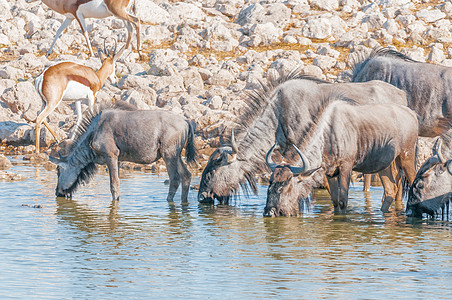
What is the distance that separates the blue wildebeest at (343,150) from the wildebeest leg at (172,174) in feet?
5.41

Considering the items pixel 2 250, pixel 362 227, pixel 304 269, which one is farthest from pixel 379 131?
pixel 2 250

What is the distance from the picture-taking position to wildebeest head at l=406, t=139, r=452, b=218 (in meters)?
10.3

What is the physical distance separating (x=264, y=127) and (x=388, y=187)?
1744 mm

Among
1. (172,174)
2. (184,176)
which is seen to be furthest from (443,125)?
(172,174)

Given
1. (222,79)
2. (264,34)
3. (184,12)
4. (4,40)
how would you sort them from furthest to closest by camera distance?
(184,12), (264,34), (4,40), (222,79)

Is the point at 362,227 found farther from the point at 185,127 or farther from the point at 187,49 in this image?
the point at 187,49

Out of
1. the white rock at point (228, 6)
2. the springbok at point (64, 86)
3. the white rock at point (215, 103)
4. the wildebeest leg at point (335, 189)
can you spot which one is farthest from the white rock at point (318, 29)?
the wildebeest leg at point (335, 189)

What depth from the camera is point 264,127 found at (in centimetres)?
1162

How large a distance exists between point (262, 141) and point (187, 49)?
1165 cm

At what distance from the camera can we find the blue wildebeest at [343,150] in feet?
33.2

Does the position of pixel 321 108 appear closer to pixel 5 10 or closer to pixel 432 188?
pixel 432 188

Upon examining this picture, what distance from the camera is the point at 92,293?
673 centimetres

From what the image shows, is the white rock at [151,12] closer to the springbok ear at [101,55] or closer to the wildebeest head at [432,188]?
the springbok ear at [101,55]

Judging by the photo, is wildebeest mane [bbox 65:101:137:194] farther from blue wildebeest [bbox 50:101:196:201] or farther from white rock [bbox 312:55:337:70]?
white rock [bbox 312:55:337:70]
